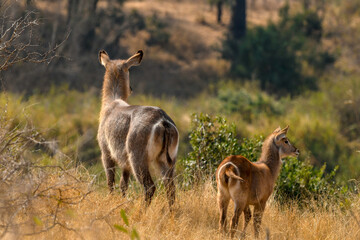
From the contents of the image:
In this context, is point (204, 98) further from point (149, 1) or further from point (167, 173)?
point (167, 173)

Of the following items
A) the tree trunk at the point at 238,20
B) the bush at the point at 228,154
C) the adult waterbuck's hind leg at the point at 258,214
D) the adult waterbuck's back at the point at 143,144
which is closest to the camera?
the adult waterbuck's hind leg at the point at 258,214

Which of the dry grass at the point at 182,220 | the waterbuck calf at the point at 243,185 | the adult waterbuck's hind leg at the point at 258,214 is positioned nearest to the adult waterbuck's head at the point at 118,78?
the dry grass at the point at 182,220

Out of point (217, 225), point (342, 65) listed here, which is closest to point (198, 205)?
point (217, 225)

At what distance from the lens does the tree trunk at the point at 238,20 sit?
103ft

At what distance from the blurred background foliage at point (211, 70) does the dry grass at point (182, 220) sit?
8.15m

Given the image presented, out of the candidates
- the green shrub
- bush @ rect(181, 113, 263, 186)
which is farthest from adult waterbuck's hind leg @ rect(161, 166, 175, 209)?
the green shrub

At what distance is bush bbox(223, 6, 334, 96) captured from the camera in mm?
26609

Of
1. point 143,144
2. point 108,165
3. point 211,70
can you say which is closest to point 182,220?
point 143,144

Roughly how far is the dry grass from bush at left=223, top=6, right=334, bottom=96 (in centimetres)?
1921

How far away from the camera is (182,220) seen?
6480 mm

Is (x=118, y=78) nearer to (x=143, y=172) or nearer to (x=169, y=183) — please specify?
(x=143, y=172)

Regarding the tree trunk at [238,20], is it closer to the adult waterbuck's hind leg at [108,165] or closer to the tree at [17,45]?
the adult waterbuck's hind leg at [108,165]

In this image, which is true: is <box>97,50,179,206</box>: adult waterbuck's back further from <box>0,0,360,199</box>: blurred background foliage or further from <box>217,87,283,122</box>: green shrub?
<box>217,87,283,122</box>: green shrub

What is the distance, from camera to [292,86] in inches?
1046
